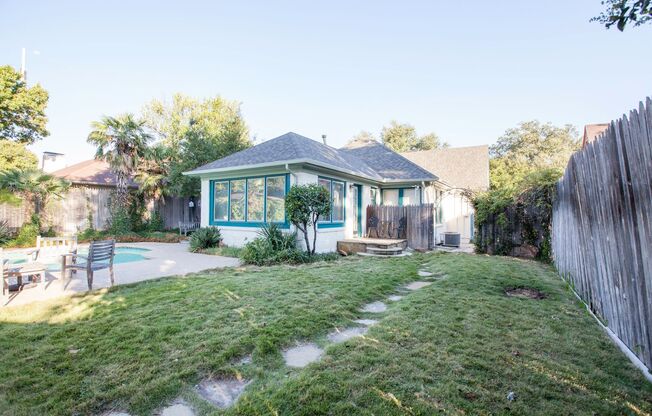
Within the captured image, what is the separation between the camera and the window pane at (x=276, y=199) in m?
10.5

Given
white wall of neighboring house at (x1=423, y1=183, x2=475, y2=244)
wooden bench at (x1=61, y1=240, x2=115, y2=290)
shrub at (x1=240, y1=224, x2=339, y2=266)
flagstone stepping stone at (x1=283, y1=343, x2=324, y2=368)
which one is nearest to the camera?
flagstone stepping stone at (x1=283, y1=343, x2=324, y2=368)

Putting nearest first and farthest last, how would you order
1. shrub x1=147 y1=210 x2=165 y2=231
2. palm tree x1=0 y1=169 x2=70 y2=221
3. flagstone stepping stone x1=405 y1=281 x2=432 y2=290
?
flagstone stepping stone x1=405 y1=281 x2=432 y2=290 < palm tree x1=0 y1=169 x2=70 y2=221 < shrub x1=147 y1=210 x2=165 y2=231

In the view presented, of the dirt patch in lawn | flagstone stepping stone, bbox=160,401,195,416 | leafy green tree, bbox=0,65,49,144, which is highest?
leafy green tree, bbox=0,65,49,144

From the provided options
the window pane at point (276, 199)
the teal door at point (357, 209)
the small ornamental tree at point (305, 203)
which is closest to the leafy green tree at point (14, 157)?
the window pane at point (276, 199)

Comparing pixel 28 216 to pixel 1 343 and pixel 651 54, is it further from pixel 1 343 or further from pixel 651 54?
pixel 651 54

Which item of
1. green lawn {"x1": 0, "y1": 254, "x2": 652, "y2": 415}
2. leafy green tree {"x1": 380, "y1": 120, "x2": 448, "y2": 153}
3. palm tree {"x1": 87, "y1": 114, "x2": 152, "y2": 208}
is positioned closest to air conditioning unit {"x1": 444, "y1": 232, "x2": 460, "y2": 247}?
green lawn {"x1": 0, "y1": 254, "x2": 652, "y2": 415}

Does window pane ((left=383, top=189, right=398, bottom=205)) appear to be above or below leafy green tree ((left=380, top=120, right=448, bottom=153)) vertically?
below

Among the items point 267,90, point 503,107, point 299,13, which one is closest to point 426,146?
point 503,107

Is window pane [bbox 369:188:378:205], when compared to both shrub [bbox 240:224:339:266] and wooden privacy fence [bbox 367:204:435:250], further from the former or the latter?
shrub [bbox 240:224:339:266]

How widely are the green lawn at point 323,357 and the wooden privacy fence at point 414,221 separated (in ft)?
22.2

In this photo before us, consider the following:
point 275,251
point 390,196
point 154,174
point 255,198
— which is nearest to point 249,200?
point 255,198

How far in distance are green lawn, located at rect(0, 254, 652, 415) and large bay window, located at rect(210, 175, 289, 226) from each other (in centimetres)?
544

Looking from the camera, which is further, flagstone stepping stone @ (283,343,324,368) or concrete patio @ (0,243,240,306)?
concrete patio @ (0,243,240,306)

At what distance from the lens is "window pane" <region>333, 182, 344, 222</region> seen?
459 inches
